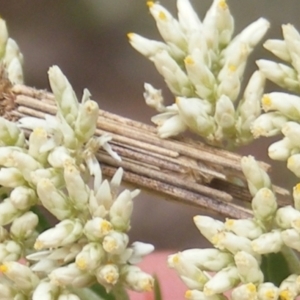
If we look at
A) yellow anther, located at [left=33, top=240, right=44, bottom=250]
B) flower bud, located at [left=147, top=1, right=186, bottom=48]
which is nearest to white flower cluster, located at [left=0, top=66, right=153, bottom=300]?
yellow anther, located at [left=33, top=240, right=44, bottom=250]

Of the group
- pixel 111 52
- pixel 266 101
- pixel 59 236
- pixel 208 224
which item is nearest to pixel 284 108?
pixel 266 101

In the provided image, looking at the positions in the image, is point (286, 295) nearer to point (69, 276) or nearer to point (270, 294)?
point (270, 294)

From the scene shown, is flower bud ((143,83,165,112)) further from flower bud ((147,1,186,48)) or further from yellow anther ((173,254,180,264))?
yellow anther ((173,254,180,264))

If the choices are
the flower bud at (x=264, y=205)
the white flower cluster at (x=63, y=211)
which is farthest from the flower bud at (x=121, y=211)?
the flower bud at (x=264, y=205)

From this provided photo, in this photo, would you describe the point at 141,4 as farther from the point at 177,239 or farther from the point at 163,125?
the point at 163,125

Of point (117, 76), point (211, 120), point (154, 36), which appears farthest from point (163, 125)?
point (117, 76)
